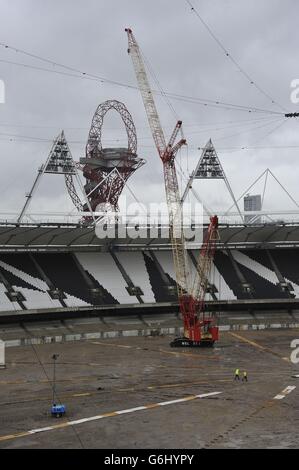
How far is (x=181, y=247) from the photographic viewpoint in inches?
3238

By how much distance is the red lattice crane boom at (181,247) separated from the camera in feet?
226

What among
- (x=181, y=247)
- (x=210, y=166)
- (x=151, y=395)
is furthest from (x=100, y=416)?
(x=210, y=166)

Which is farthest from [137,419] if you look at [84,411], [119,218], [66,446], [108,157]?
[108,157]

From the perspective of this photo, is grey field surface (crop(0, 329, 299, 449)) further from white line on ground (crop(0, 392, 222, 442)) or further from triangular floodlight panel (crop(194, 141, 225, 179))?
triangular floodlight panel (crop(194, 141, 225, 179))

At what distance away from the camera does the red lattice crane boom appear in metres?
69.0

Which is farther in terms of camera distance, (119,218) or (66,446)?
Result: (119,218)

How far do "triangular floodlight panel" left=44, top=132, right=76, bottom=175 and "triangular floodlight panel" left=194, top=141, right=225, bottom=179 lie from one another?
2406cm

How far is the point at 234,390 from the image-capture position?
42.8 metres

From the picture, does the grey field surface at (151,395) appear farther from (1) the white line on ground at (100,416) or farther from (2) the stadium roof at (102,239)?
(2) the stadium roof at (102,239)

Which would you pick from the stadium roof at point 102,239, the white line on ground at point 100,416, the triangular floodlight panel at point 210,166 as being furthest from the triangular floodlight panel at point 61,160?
the white line on ground at point 100,416

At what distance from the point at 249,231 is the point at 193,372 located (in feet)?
132

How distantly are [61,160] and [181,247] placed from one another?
23.9m

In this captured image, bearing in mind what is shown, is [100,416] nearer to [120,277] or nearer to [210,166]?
[120,277]
